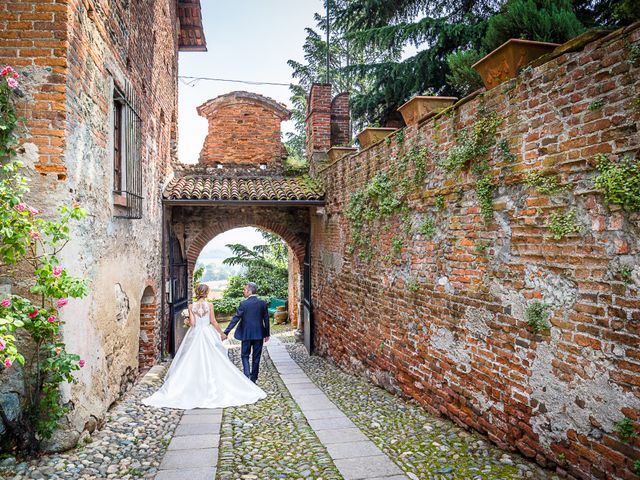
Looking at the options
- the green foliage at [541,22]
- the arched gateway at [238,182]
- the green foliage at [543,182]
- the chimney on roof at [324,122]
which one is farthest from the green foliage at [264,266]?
the green foliage at [543,182]

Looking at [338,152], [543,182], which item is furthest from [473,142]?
[338,152]

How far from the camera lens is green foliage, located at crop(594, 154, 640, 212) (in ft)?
8.68

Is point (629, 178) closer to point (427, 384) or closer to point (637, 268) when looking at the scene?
point (637, 268)

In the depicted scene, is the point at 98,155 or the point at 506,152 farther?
the point at 98,155

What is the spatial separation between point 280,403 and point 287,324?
10937 mm

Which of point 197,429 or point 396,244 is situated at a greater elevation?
point 396,244

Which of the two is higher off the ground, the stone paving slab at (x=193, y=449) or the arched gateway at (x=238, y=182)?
the arched gateway at (x=238, y=182)

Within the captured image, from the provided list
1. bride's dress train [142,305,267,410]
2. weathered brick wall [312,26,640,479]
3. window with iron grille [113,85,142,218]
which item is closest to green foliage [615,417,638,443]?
weathered brick wall [312,26,640,479]

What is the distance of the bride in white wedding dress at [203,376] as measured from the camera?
19.2 ft

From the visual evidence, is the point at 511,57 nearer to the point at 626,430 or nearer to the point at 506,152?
the point at 506,152

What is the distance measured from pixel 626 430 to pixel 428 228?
269 centimetres

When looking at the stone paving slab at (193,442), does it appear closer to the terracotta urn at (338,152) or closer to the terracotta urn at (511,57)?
the terracotta urn at (511,57)

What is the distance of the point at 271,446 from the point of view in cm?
433

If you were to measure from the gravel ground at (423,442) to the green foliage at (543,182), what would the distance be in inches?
80.7
